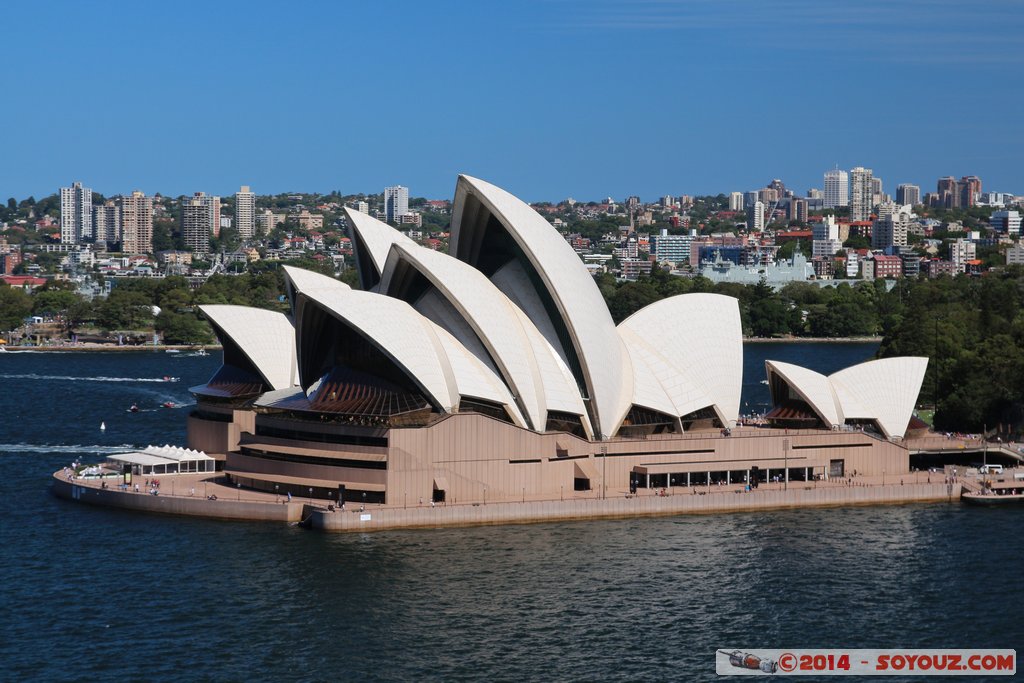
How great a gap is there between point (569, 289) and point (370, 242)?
1097 cm

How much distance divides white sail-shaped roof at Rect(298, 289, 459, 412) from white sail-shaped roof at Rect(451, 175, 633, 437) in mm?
4871

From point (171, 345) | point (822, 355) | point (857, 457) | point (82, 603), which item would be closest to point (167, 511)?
point (82, 603)

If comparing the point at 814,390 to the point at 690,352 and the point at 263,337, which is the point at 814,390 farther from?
the point at 263,337

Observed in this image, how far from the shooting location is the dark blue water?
37500mm

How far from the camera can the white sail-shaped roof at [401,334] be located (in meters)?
54.0

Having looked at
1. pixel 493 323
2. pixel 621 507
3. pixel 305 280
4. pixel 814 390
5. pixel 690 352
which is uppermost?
pixel 305 280

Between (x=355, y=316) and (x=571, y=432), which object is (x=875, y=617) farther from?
(x=355, y=316)

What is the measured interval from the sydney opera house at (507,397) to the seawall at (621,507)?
4.64 feet

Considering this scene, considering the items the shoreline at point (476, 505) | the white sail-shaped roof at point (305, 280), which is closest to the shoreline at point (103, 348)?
the white sail-shaped roof at point (305, 280)

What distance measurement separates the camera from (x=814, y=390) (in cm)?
6306

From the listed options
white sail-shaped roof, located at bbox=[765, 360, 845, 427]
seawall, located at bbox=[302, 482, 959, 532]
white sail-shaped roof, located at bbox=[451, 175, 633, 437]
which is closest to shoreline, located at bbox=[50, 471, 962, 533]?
seawall, located at bbox=[302, 482, 959, 532]

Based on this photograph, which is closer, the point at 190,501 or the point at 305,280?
the point at 190,501

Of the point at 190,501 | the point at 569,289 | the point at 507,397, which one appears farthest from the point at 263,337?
the point at 569,289

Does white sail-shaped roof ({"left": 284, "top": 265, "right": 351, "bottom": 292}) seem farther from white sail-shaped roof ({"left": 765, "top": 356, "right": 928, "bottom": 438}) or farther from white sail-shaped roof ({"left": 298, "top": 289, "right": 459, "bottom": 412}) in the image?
white sail-shaped roof ({"left": 765, "top": 356, "right": 928, "bottom": 438})
